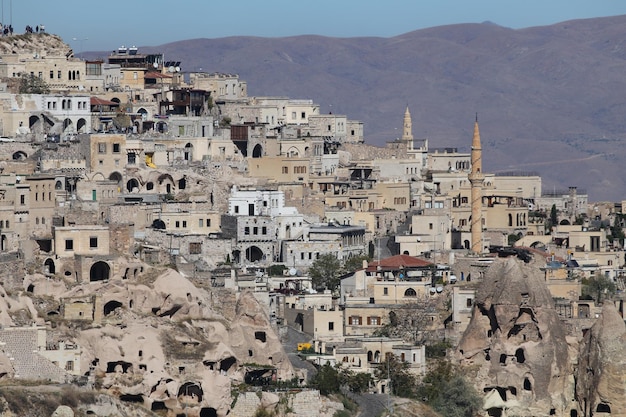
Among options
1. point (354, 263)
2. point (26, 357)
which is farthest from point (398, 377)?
point (354, 263)

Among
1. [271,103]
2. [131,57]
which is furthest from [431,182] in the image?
[131,57]

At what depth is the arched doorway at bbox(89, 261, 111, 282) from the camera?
235 ft

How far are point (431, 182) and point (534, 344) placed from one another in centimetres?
3606

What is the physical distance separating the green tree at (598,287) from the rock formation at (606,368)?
9314mm

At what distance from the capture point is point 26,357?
203 ft

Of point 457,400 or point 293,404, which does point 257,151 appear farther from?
point 293,404

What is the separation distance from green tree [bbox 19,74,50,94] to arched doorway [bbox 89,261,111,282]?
31.1m

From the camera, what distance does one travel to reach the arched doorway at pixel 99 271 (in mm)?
71625

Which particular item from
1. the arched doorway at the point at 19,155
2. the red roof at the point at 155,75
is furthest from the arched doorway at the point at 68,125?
the red roof at the point at 155,75

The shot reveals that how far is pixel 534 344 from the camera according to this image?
7669cm

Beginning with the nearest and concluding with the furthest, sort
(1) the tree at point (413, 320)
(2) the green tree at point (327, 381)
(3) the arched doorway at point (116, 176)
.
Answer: (2) the green tree at point (327, 381)
(1) the tree at point (413, 320)
(3) the arched doorway at point (116, 176)

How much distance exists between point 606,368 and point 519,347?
3.05 meters

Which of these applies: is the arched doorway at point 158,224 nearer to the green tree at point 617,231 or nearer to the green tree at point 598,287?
the green tree at point 598,287

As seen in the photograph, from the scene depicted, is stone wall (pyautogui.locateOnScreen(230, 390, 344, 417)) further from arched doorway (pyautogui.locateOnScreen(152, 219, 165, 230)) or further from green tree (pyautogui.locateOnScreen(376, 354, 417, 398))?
arched doorway (pyautogui.locateOnScreen(152, 219, 165, 230))
